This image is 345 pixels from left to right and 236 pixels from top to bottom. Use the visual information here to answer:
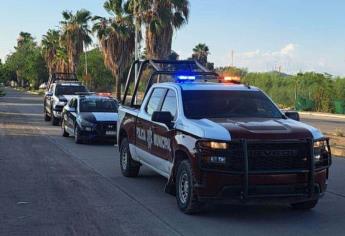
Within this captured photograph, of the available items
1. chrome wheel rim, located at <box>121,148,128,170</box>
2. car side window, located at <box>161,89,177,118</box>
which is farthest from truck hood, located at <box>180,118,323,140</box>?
chrome wheel rim, located at <box>121,148,128,170</box>

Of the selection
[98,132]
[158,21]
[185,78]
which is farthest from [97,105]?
[158,21]

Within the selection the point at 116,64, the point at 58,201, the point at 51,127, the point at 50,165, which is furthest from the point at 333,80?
the point at 58,201

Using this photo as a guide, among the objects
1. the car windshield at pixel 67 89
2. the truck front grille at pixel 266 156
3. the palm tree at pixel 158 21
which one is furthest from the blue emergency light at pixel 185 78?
the palm tree at pixel 158 21

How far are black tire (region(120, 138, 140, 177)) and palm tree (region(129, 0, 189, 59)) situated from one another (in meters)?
30.9

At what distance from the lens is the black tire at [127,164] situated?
36.9ft

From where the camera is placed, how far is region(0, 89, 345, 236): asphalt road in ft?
23.5

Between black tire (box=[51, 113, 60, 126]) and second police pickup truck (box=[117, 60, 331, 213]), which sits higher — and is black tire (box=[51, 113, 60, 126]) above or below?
below

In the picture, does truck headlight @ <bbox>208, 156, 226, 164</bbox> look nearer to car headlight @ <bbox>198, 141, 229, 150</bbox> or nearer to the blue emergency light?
car headlight @ <bbox>198, 141, 229, 150</bbox>

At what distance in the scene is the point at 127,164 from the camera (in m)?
11.3

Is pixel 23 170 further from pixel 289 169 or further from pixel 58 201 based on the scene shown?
pixel 289 169

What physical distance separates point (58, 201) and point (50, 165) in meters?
4.04

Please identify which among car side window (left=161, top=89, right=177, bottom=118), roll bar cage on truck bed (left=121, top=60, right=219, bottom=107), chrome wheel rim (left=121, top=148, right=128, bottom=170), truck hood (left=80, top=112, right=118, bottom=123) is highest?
roll bar cage on truck bed (left=121, top=60, right=219, bottom=107)

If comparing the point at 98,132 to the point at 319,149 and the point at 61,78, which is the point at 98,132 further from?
the point at 61,78

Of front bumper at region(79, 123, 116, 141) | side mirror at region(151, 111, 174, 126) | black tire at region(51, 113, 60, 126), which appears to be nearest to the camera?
side mirror at region(151, 111, 174, 126)
